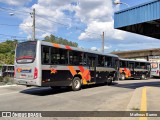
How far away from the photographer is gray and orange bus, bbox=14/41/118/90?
1441cm

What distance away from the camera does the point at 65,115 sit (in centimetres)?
917

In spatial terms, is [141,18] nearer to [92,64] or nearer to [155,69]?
[92,64]

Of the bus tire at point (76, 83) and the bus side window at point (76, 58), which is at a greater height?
the bus side window at point (76, 58)

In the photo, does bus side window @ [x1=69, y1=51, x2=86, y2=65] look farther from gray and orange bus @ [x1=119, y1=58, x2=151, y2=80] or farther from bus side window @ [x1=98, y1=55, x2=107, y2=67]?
gray and orange bus @ [x1=119, y1=58, x2=151, y2=80]

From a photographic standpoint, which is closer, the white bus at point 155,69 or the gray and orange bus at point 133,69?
the gray and orange bus at point 133,69

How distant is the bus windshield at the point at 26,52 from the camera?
14.6 metres

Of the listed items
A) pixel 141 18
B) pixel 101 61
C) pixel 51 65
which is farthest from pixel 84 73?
pixel 141 18

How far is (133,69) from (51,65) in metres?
22.2

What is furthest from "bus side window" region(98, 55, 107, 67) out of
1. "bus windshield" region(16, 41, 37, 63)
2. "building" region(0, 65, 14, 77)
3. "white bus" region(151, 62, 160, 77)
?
"white bus" region(151, 62, 160, 77)

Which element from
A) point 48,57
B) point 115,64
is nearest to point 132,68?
point 115,64

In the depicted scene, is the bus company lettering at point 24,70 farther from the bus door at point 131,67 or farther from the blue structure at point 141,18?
the bus door at point 131,67

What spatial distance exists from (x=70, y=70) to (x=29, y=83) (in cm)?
317

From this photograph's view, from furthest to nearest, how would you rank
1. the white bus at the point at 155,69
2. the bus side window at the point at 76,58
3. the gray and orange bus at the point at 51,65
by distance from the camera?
the white bus at the point at 155,69, the bus side window at the point at 76,58, the gray and orange bus at the point at 51,65

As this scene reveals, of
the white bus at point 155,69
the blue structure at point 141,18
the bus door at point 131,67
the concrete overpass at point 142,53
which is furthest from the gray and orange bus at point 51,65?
the concrete overpass at point 142,53
